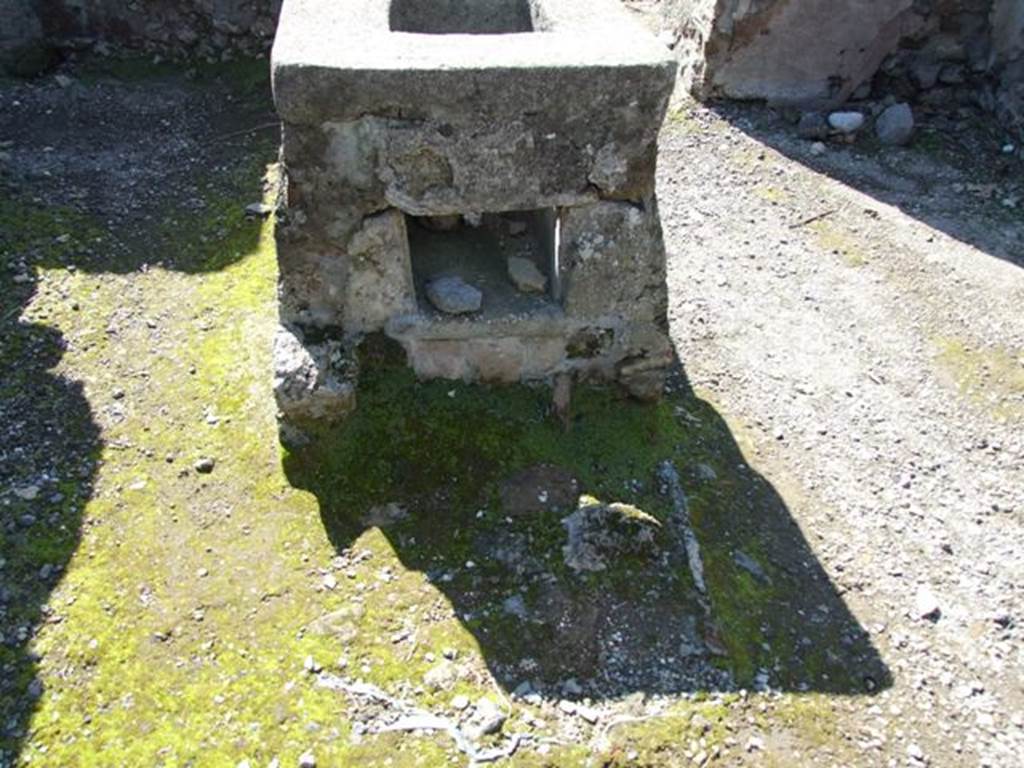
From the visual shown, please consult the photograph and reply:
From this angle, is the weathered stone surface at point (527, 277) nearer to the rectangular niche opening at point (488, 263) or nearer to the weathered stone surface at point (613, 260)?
the rectangular niche opening at point (488, 263)

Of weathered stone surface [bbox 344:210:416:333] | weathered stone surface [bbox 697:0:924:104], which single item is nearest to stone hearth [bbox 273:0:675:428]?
weathered stone surface [bbox 344:210:416:333]

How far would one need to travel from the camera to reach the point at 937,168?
25.4ft

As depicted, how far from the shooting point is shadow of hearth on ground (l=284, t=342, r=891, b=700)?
142 inches

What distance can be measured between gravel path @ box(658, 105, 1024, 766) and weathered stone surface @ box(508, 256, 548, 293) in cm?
137

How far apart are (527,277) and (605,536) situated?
4.41 feet

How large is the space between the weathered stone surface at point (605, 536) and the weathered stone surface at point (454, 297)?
3.62 ft

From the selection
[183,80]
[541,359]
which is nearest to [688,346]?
[541,359]

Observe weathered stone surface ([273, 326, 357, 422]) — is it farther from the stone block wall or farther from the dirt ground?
the stone block wall

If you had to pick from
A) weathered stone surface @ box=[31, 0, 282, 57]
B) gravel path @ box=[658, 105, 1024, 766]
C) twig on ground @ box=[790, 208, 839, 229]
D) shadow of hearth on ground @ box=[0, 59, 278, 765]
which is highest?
weathered stone surface @ box=[31, 0, 282, 57]

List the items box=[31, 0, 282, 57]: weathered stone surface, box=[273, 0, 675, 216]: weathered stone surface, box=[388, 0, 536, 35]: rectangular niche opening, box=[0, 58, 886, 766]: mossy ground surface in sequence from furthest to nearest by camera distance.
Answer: box=[31, 0, 282, 57]: weathered stone surface < box=[388, 0, 536, 35]: rectangular niche opening < box=[273, 0, 675, 216]: weathered stone surface < box=[0, 58, 886, 766]: mossy ground surface

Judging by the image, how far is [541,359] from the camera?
447 centimetres

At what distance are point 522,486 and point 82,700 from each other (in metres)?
1.96

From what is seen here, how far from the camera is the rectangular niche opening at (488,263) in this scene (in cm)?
432

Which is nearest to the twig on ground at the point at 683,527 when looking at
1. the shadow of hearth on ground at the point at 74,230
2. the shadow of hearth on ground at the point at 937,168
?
the shadow of hearth on ground at the point at 74,230
